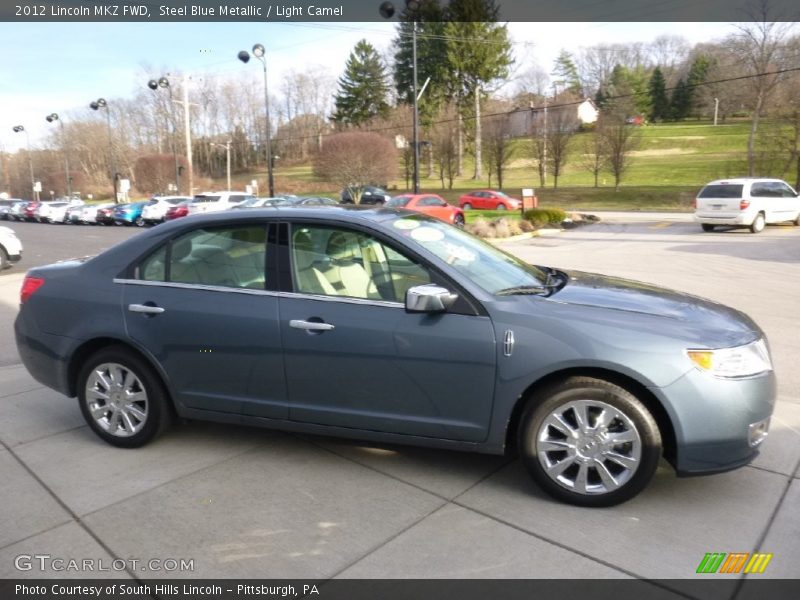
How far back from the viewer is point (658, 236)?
67.9 ft

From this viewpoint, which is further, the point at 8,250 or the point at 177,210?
the point at 177,210

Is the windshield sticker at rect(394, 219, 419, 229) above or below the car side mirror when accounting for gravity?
above

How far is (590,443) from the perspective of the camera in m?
3.25

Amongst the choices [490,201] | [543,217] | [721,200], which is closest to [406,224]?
[721,200]

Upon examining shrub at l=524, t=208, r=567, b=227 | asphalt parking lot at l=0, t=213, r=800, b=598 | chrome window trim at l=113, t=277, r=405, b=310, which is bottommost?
asphalt parking lot at l=0, t=213, r=800, b=598

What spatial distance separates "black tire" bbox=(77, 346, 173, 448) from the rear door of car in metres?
20.2

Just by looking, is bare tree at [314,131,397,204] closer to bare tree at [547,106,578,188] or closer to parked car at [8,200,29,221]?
bare tree at [547,106,578,188]

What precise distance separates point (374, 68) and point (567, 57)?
41.9 meters

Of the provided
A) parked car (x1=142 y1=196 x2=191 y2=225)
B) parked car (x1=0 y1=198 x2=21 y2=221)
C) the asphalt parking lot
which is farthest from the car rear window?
parked car (x1=0 y1=198 x2=21 y2=221)

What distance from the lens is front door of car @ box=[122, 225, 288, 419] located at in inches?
148

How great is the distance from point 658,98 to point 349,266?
4128 inches

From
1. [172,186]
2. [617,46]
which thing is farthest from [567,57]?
[172,186]

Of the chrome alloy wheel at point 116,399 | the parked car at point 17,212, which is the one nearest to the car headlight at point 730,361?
the chrome alloy wheel at point 116,399

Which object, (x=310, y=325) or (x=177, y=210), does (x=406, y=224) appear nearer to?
(x=310, y=325)
